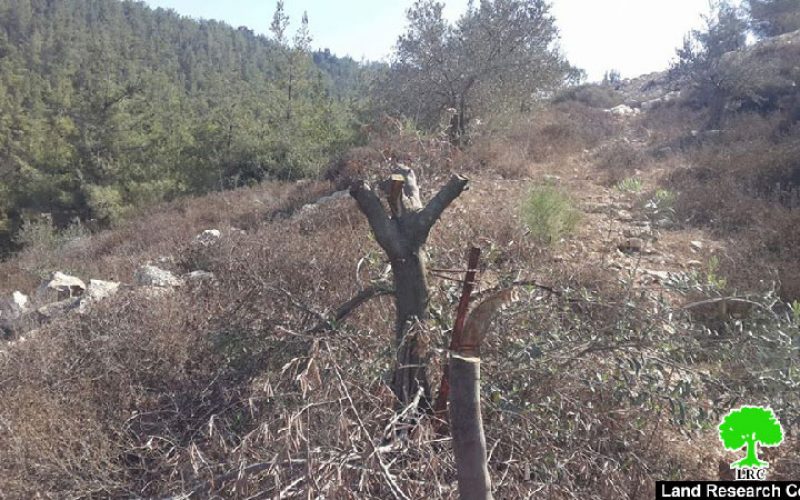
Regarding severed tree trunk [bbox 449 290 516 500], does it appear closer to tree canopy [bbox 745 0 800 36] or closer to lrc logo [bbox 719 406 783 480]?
lrc logo [bbox 719 406 783 480]

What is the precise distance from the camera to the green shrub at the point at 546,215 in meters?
4.60

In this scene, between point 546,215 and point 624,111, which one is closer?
point 546,215

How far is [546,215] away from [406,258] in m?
3.21

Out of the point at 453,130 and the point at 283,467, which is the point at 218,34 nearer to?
the point at 453,130

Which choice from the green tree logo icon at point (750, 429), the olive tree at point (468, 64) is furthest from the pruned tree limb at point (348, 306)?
the olive tree at point (468, 64)

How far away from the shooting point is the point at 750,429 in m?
1.63

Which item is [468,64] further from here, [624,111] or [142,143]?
[142,143]

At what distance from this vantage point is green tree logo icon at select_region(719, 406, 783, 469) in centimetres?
153

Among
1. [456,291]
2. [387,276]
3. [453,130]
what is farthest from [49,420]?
[453,130]

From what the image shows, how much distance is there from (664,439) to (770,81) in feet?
40.8

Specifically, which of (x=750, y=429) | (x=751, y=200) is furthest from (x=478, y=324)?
(x=751, y=200)

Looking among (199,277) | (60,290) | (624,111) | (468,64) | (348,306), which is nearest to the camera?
(348,306)

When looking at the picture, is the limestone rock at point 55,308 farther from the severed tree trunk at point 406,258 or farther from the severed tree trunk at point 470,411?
the severed tree trunk at point 470,411

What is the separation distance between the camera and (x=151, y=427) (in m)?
2.25
